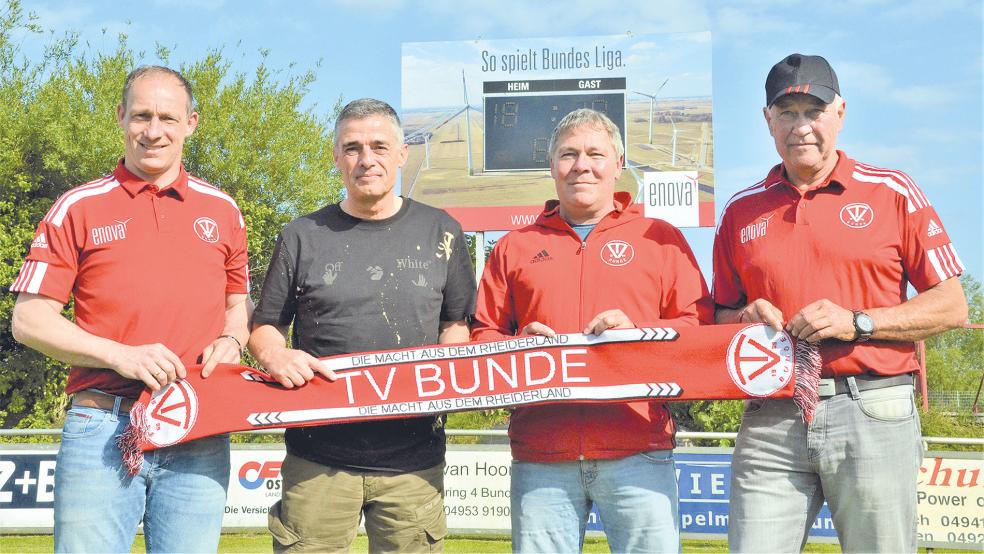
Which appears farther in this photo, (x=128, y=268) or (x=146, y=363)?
(x=128, y=268)

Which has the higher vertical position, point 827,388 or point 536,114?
point 536,114

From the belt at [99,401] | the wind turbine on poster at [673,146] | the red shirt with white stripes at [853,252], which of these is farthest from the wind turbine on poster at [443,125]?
the belt at [99,401]

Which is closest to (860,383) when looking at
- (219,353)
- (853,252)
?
(853,252)

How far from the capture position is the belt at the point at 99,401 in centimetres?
349

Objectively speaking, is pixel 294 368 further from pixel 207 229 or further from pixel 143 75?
pixel 143 75

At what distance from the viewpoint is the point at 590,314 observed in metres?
3.70

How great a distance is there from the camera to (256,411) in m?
3.76

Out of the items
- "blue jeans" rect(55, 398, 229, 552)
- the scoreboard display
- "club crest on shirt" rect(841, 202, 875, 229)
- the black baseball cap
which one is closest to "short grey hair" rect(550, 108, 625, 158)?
the black baseball cap

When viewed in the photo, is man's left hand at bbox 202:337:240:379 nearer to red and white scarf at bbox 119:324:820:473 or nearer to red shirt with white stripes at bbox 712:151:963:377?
red and white scarf at bbox 119:324:820:473

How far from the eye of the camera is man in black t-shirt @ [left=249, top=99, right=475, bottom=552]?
370 centimetres

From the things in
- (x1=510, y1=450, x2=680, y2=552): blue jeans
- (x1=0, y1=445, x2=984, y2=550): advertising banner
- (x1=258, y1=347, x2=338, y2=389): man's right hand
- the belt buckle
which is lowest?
(x1=0, y1=445, x2=984, y2=550): advertising banner

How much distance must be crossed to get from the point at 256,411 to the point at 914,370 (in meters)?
2.73

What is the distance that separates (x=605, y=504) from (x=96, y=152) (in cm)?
2141

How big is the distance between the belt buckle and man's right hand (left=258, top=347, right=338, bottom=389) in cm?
198
